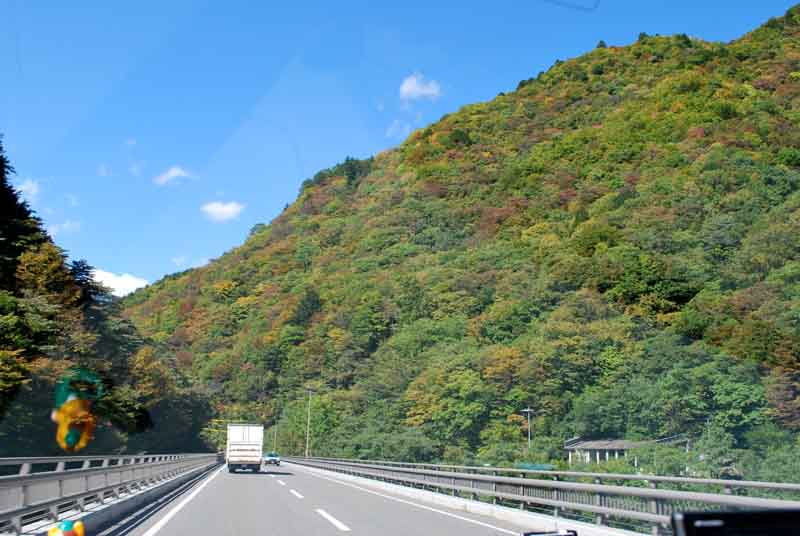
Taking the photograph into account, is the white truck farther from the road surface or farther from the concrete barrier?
the road surface

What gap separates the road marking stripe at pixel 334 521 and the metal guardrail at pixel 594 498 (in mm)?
3875

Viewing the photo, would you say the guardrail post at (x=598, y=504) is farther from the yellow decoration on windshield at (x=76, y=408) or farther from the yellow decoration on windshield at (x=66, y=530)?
the yellow decoration on windshield at (x=76, y=408)

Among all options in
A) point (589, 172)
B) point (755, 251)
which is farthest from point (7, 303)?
point (589, 172)

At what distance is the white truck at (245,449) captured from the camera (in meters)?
41.4

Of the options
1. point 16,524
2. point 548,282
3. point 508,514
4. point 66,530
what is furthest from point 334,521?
point 548,282

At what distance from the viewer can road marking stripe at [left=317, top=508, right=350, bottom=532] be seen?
12398 mm

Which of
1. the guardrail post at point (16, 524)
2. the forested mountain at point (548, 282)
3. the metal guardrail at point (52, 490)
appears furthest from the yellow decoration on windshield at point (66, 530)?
the forested mountain at point (548, 282)

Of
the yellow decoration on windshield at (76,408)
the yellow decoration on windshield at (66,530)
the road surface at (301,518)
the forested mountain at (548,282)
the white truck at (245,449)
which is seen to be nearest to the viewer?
the yellow decoration on windshield at (66,530)

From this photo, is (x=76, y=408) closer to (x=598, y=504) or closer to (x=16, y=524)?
(x=16, y=524)

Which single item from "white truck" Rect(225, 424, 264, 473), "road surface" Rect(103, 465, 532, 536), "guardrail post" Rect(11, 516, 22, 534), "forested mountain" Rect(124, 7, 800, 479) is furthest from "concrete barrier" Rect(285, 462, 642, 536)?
"forested mountain" Rect(124, 7, 800, 479)

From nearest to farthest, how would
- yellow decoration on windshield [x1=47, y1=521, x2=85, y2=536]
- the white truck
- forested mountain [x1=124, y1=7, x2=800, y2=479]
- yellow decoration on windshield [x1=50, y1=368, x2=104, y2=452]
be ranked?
yellow decoration on windshield [x1=47, y1=521, x2=85, y2=536] < yellow decoration on windshield [x1=50, y1=368, x2=104, y2=452] < the white truck < forested mountain [x1=124, y1=7, x2=800, y2=479]

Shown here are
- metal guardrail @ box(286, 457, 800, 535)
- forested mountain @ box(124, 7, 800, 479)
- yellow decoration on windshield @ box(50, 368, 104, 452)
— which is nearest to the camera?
metal guardrail @ box(286, 457, 800, 535)

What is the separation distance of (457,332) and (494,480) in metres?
61.6

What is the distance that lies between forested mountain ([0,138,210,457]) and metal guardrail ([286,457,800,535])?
23353 mm
